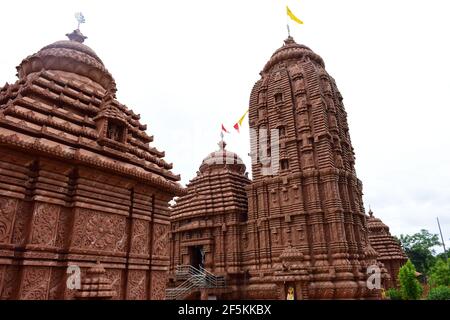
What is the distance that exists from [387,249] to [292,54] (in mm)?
23209

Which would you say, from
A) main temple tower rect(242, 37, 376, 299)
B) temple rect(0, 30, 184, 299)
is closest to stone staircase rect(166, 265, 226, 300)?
main temple tower rect(242, 37, 376, 299)

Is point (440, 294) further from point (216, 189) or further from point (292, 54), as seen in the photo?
point (292, 54)

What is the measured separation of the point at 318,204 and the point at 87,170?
17.5m

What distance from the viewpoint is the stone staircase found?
22.4 m

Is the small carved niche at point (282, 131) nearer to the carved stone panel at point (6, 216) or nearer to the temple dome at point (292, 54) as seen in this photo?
the temple dome at point (292, 54)

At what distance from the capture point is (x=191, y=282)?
24047 mm

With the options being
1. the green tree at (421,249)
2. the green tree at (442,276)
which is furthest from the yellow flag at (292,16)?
the green tree at (421,249)

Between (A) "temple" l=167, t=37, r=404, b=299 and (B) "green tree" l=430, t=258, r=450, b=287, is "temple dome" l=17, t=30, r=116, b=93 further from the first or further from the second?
(B) "green tree" l=430, t=258, r=450, b=287

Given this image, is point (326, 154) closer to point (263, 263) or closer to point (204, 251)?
point (263, 263)

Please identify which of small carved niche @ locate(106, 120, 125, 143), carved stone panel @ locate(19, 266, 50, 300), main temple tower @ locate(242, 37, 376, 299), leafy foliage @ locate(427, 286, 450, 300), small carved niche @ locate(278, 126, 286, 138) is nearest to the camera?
carved stone panel @ locate(19, 266, 50, 300)

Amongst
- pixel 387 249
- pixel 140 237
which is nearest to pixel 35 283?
pixel 140 237

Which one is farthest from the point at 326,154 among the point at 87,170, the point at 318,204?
the point at 87,170

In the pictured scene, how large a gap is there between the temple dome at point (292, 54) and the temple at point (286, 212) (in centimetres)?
9

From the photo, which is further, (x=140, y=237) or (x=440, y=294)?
(x=440, y=294)
